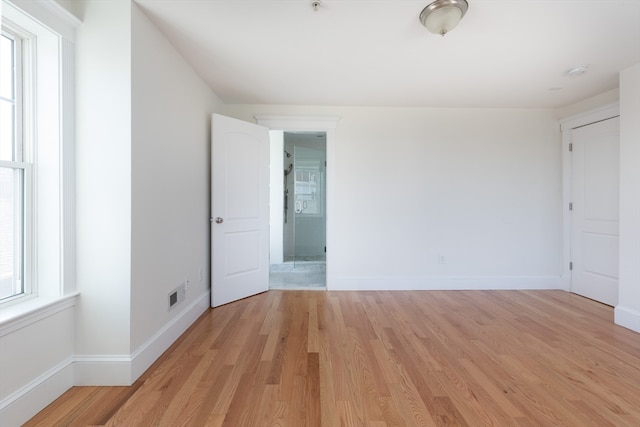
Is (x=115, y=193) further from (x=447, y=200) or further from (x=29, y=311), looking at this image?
(x=447, y=200)

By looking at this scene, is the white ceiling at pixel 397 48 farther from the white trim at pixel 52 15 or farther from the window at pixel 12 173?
the window at pixel 12 173

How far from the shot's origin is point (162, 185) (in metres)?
1.96

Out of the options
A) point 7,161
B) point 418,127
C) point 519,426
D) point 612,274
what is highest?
point 418,127

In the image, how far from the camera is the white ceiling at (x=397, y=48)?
5.51 feet

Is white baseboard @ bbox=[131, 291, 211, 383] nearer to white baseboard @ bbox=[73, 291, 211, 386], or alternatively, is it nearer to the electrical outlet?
white baseboard @ bbox=[73, 291, 211, 386]

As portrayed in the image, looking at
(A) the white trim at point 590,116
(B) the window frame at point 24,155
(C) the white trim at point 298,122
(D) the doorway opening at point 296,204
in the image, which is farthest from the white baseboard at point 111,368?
(A) the white trim at point 590,116

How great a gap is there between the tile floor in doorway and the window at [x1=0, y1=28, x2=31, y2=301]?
7.93 ft

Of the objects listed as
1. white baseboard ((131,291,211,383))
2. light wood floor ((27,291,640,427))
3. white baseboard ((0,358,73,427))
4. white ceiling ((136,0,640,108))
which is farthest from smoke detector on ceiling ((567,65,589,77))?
white baseboard ((0,358,73,427))

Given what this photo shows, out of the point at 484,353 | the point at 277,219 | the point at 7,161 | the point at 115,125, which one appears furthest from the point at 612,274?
Answer: the point at 7,161

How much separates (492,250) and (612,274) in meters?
1.13

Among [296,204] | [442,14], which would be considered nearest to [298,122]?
[296,204]

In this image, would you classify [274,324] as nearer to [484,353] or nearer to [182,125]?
[484,353]

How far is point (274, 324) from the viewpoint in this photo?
95.6 inches

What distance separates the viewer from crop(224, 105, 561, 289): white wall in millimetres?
3408
